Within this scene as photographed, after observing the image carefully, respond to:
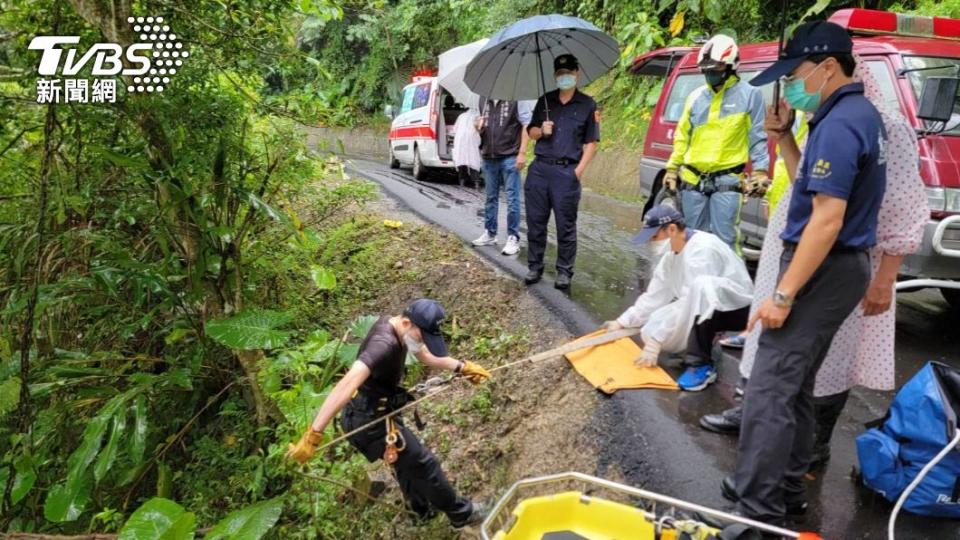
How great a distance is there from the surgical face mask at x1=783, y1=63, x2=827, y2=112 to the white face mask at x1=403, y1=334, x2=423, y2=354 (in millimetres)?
2035

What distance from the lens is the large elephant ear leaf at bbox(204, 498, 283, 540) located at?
9.50 feet

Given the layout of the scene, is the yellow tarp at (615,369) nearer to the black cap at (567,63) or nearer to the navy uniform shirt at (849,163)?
the navy uniform shirt at (849,163)

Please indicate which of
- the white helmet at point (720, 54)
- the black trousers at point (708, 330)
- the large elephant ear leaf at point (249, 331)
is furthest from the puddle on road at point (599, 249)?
the large elephant ear leaf at point (249, 331)

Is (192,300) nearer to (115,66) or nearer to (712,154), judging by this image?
(115,66)

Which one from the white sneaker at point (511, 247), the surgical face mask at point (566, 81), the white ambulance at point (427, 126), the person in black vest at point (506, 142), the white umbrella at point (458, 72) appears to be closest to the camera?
the surgical face mask at point (566, 81)

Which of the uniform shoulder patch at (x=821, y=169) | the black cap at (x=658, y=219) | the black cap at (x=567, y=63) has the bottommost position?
the black cap at (x=658, y=219)

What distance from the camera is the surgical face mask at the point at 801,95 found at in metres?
2.23

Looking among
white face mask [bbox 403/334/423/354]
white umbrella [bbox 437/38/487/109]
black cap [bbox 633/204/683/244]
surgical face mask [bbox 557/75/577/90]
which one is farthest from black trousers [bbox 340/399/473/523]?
white umbrella [bbox 437/38/487/109]

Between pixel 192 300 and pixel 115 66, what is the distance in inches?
58.1

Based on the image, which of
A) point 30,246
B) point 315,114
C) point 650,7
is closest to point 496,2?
point 650,7

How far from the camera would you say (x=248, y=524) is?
300 cm

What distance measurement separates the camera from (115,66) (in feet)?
11.4

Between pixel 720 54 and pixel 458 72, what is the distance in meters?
4.82

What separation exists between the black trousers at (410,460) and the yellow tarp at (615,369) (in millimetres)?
1162
